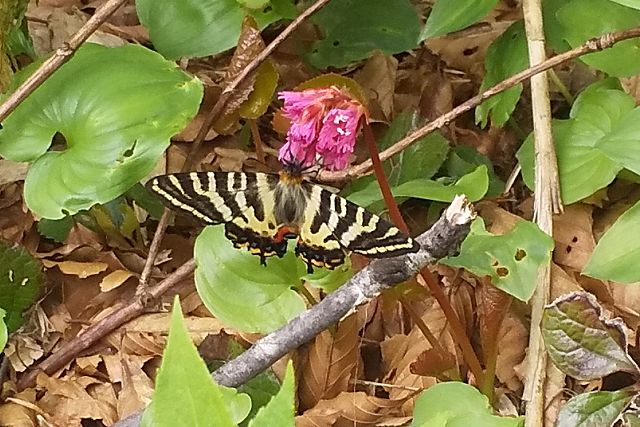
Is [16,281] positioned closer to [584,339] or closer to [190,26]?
[190,26]

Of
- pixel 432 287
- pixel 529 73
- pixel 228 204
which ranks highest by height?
A: pixel 529 73

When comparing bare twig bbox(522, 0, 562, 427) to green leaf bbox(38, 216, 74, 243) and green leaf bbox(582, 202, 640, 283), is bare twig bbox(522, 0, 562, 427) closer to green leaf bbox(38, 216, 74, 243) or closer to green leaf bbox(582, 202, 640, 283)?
green leaf bbox(582, 202, 640, 283)

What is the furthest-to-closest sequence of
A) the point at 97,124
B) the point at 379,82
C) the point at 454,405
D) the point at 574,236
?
the point at 379,82
the point at 574,236
the point at 97,124
the point at 454,405

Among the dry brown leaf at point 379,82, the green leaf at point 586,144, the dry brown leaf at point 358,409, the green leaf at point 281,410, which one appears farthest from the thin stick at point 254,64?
the green leaf at point 281,410

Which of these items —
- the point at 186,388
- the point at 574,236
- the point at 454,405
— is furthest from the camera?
the point at 574,236

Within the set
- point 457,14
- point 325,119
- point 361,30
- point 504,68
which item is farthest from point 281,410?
point 361,30

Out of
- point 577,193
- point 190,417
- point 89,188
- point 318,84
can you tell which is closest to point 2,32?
point 89,188
